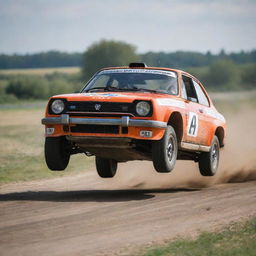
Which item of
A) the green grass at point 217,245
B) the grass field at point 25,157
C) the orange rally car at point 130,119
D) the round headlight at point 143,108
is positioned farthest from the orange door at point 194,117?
the grass field at point 25,157

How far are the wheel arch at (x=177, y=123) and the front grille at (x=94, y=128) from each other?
3.80 ft

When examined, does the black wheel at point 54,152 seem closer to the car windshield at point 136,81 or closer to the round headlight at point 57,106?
the round headlight at point 57,106

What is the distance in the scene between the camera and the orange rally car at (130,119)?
8.84 metres

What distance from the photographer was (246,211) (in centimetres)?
807

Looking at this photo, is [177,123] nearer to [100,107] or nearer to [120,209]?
[100,107]

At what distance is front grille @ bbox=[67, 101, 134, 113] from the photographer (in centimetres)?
884

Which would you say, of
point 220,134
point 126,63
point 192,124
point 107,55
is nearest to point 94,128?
point 192,124

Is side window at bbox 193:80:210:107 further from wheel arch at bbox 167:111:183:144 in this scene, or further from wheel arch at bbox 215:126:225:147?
wheel arch at bbox 167:111:183:144

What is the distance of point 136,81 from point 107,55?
63.4m

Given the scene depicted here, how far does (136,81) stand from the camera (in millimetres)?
10000

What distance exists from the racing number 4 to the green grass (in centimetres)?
327

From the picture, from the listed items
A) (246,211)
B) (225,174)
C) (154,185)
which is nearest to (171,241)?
(246,211)

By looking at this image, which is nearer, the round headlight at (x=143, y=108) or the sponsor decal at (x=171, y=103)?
the round headlight at (x=143, y=108)

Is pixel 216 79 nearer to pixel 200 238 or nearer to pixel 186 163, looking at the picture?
pixel 186 163
